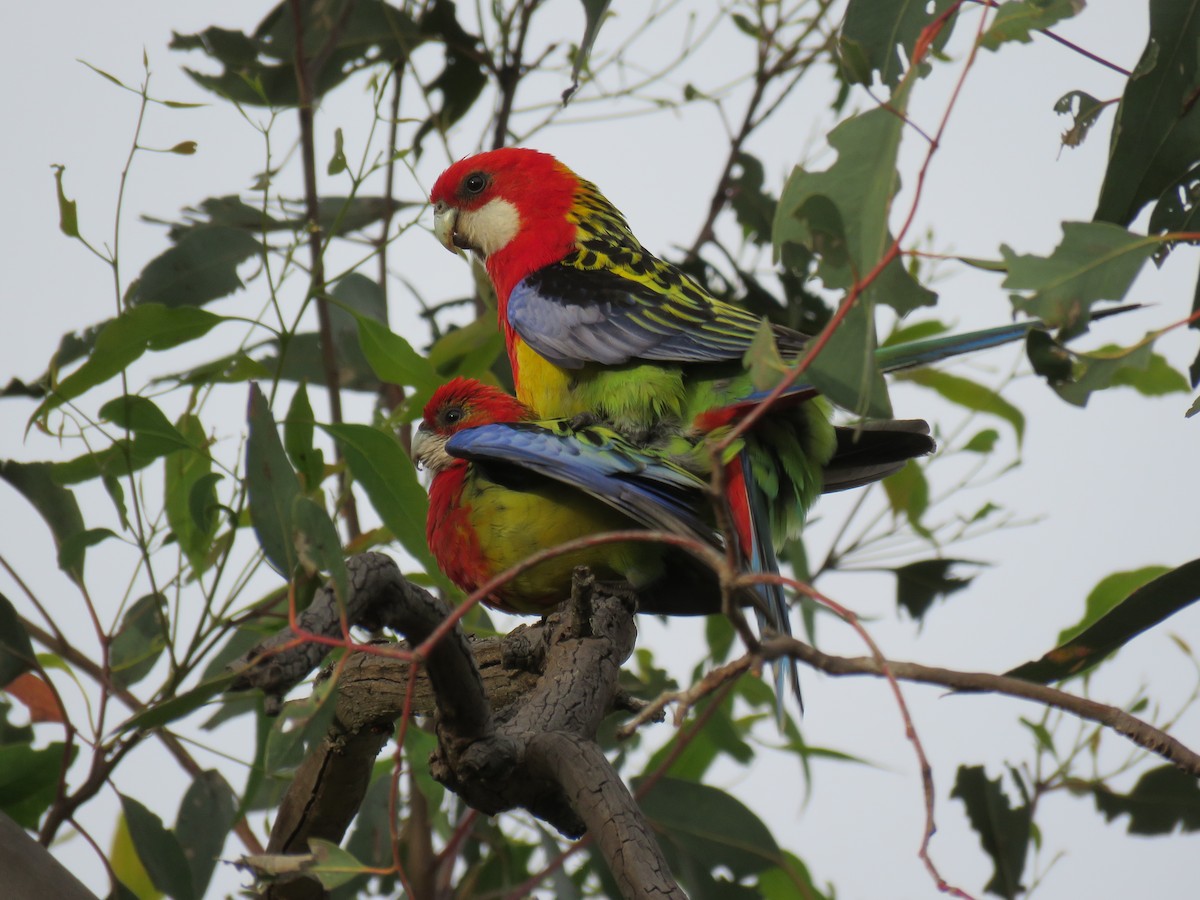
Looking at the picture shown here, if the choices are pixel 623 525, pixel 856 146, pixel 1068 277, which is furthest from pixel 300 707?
pixel 623 525

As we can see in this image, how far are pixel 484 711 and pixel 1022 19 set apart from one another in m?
0.99

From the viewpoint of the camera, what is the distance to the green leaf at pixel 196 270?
267cm

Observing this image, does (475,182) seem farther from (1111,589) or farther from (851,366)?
(851,366)

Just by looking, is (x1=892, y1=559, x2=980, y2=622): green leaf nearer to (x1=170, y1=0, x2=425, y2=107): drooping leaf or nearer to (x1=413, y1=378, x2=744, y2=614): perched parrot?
(x1=413, y1=378, x2=744, y2=614): perched parrot

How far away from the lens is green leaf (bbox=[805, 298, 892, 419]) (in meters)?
1.24

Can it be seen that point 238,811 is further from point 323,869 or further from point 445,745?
point 323,869

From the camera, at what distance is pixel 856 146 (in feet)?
4.05

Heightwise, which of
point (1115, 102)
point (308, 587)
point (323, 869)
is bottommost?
point (323, 869)

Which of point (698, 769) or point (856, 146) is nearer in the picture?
point (856, 146)

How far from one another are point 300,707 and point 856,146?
0.77 m

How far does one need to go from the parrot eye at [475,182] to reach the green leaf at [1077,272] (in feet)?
6.53

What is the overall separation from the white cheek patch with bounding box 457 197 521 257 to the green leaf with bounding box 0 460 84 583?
1.16 metres

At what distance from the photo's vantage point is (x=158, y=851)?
2232 mm

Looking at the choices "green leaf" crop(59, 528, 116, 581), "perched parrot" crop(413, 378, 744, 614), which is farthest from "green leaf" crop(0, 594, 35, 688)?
"perched parrot" crop(413, 378, 744, 614)
